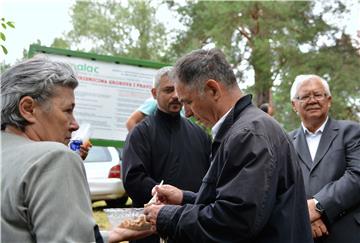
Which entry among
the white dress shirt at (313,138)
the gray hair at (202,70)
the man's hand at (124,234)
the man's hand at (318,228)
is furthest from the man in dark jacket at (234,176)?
the white dress shirt at (313,138)

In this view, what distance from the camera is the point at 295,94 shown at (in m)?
4.10

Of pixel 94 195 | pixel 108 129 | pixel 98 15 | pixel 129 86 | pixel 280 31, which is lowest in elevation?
pixel 94 195

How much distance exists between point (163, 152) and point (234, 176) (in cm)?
158

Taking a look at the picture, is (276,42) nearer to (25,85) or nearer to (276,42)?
(276,42)

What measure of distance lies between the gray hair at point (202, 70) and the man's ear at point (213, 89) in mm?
19

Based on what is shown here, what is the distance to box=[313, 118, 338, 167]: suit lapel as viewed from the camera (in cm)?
367

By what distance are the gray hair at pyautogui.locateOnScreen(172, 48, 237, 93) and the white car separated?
7.88 metres

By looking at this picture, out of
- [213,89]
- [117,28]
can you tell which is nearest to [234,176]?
[213,89]

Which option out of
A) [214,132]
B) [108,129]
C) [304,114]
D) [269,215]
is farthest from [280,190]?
[108,129]

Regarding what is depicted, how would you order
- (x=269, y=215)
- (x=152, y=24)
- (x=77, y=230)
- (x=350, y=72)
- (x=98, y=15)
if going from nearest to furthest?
1. (x=77, y=230)
2. (x=269, y=215)
3. (x=350, y=72)
4. (x=152, y=24)
5. (x=98, y=15)

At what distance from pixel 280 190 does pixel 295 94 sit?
6.23 feet

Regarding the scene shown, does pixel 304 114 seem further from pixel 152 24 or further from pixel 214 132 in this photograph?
pixel 152 24

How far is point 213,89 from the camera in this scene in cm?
247

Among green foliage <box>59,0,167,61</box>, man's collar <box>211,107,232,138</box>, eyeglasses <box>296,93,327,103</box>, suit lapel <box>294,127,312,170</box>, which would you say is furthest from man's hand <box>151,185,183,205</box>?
green foliage <box>59,0,167,61</box>
